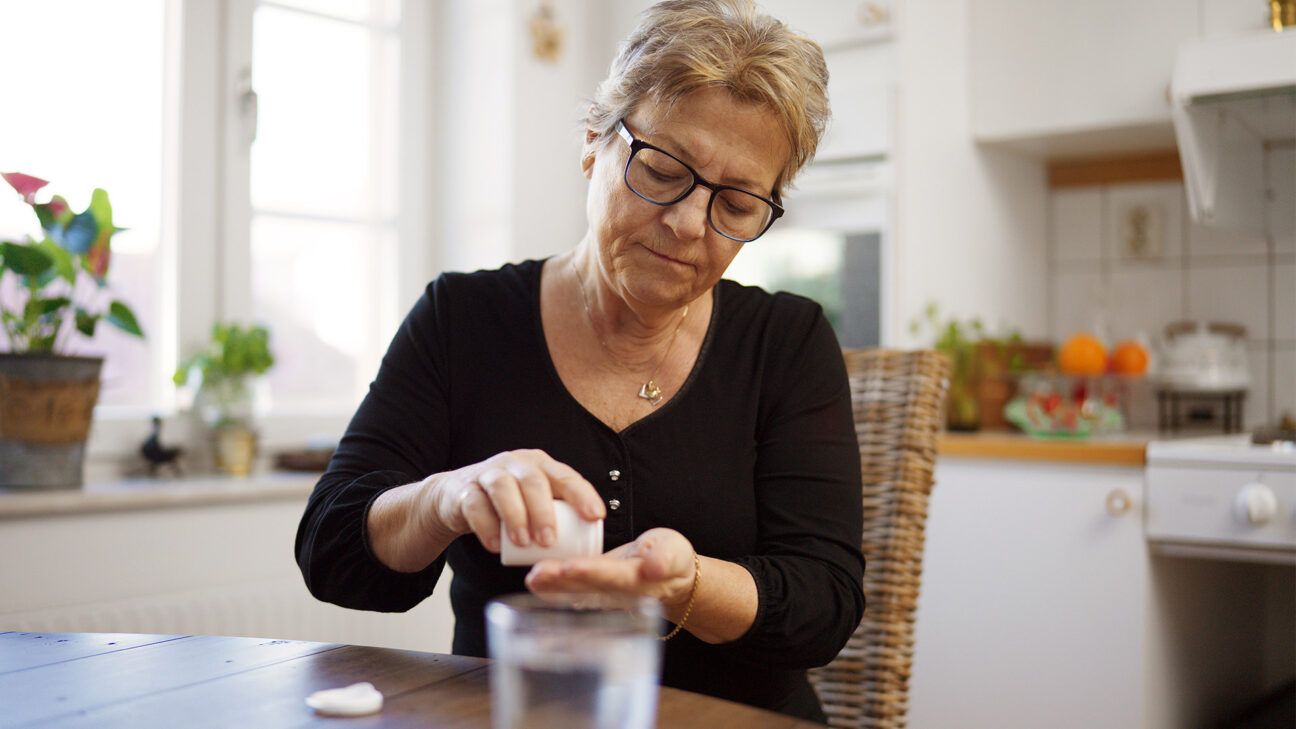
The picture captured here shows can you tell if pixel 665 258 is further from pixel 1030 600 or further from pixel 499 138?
pixel 499 138

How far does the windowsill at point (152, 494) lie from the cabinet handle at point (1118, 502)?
1524mm

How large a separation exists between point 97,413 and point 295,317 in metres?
0.53

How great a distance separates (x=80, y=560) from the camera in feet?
6.11

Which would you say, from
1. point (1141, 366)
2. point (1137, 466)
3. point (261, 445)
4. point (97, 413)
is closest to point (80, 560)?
point (97, 413)

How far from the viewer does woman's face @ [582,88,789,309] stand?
1.10 metres

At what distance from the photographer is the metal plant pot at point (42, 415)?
72.2 inches

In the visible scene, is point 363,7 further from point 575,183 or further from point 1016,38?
point 1016,38

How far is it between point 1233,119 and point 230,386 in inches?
86.6

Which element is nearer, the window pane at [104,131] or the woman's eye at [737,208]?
the woman's eye at [737,208]

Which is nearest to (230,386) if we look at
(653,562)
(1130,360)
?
(653,562)

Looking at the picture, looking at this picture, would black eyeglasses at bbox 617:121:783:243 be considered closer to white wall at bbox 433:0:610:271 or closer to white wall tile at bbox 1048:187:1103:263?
white wall at bbox 433:0:610:271

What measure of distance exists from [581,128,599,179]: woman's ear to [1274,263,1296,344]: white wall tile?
2042mm

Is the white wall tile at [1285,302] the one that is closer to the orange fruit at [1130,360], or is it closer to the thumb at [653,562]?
the orange fruit at [1130,360]

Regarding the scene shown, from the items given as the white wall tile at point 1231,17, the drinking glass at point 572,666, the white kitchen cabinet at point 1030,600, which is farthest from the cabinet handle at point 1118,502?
the drinking glass at point 572,666
